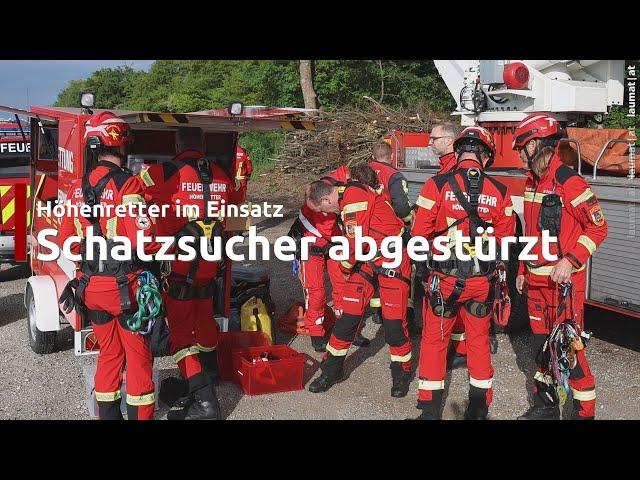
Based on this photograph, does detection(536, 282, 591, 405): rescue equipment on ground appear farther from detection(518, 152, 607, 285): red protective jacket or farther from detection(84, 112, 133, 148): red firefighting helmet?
detection(84, 112, 133, 148): red firefighting helmet

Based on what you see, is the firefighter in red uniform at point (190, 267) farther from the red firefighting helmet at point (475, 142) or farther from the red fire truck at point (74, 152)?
the red firefighting helmet at point (475, 142)

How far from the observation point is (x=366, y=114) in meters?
17.4

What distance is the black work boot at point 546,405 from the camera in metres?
4.98

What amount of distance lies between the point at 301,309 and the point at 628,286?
3071mm

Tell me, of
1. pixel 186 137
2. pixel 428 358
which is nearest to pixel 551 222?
pixel 428 358

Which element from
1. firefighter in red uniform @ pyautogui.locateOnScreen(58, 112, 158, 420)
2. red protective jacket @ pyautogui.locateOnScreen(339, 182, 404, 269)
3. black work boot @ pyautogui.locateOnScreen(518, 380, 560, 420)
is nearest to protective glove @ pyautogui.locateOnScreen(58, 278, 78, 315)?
firefighter in red uniform @ pyautogui.locateOnScreen(58, 112, 158, 420)

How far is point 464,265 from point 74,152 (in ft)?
9.93

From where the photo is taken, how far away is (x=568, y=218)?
15.6ft

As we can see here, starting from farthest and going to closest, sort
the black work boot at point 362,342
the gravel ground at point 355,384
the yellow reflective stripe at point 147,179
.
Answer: the black work boot at point 362,342 < the gravel ground at point 355,384 < the yellow reflective stripe at point 147,179

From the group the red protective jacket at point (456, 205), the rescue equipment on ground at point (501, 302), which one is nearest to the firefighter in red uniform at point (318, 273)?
the rescue equipment on ground at point (501, 302)

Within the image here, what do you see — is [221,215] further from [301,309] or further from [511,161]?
[511,161]

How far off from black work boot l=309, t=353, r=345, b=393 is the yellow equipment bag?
3.15 feet

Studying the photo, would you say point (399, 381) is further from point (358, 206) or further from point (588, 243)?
point (588, 243)

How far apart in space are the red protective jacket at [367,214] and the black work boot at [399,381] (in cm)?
89
